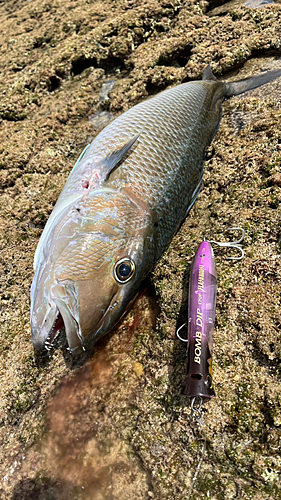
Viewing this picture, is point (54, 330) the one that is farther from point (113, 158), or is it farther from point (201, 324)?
point (113, 158)

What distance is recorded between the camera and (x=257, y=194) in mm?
2418

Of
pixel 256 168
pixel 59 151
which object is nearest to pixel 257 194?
pixel 256 168

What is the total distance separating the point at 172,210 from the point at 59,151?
1.91 m

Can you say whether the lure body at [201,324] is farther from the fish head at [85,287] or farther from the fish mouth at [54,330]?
the fish mouth at [54,330]

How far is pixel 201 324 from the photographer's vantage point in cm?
179

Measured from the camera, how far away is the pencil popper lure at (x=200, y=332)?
1.64m

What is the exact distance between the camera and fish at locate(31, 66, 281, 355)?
1.85 meters

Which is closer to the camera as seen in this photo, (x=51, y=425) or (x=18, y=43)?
(x=51, y=425)

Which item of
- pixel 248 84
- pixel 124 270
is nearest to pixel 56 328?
pixel 124 270

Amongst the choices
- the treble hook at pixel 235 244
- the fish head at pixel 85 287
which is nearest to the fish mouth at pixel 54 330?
the fish head at pixel 85 287

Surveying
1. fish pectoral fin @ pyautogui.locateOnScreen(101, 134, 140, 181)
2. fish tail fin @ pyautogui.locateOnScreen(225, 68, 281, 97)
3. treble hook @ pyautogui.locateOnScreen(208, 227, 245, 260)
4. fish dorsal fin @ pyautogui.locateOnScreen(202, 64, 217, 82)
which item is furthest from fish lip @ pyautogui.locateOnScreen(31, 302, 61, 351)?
fish dorsal fin @ pyautogui.locateOnScreen(202, 64, 217, 82)

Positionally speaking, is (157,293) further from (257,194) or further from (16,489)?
(16,489)

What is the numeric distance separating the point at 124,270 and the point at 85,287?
12.5 inches

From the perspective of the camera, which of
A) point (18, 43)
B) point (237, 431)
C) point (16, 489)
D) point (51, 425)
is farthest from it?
point (18, 43)
